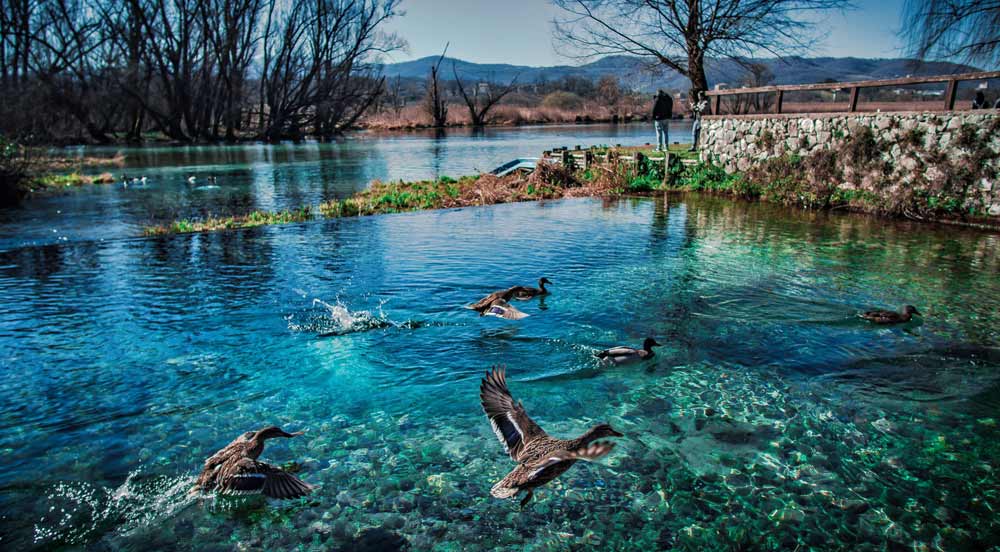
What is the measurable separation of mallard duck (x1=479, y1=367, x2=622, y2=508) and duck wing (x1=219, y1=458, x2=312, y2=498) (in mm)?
1297

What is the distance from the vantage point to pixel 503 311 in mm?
7887

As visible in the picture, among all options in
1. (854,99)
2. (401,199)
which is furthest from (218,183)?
(854,99)

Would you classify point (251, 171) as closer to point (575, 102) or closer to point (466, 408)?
point (466, 408)

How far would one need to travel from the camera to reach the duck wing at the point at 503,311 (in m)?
7.70

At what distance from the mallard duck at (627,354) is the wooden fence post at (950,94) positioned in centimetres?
1245

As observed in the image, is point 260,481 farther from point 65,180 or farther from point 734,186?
point 65,180

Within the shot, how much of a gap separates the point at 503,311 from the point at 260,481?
420 cm

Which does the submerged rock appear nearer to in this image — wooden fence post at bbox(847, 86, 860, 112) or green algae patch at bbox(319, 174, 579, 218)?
green algae patch at bbox(319, 174, 579, 218)

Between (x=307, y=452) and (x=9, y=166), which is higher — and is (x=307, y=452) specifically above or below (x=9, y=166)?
below

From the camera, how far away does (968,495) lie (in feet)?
15.0

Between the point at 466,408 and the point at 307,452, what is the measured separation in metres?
1.53

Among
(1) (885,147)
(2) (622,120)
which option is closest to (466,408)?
(1) (885,147)

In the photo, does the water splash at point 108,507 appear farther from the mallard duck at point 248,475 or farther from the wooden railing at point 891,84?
the wooden railing at point 891,84

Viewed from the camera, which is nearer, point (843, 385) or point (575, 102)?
point (843, 385)
